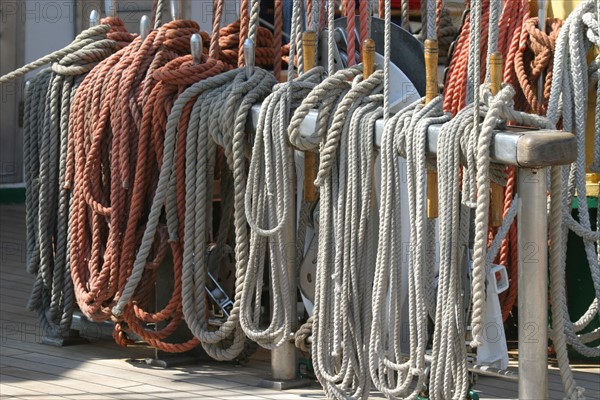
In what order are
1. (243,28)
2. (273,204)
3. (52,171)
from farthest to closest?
(52,171) → (243,28) → (273,204)

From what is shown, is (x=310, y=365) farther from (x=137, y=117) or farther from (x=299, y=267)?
(x=137, y=117)

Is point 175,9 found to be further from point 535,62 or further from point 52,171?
point 535,62

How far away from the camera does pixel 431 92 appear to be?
4016 millimetres

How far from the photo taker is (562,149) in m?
3.58

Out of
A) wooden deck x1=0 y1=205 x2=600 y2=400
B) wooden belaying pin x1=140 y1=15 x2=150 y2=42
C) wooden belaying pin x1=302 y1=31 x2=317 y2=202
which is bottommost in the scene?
wooden deck x1=0 y1=205 x2=600 y2=400

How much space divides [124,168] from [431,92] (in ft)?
4.59

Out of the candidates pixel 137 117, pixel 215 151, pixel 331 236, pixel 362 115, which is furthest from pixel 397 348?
pixel 137 117

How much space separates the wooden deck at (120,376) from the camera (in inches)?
179

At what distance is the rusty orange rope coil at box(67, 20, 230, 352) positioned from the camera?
15.9 ft

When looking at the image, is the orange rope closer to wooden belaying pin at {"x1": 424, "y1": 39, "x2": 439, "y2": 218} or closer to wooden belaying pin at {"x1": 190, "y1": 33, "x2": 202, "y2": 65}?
wooden belaying pin at {"x1": 190, "y1": 33, "x2": 202, "y2": 65}

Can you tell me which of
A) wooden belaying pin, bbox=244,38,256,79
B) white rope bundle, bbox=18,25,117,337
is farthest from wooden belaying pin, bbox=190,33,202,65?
white rope bundle, bbox=18,25,117,337

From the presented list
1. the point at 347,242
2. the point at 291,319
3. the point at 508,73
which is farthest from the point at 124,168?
the point at 508,73

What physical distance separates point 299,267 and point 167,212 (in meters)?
0.54

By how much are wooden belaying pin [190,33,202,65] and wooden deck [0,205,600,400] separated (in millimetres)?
Result: 1170
